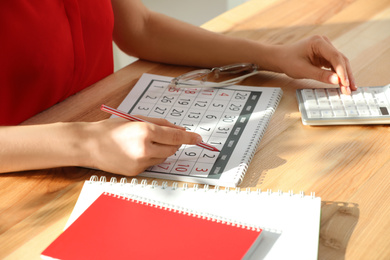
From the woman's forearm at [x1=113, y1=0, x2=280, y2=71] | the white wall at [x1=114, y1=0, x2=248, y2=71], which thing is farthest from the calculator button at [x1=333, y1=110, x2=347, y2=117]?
the white wall at [x1=114, y1=0, x2=248, y2=71]

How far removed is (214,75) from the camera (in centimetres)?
Answer: 121

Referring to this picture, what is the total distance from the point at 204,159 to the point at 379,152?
299 millimetres

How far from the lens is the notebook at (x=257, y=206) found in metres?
→ 0.71

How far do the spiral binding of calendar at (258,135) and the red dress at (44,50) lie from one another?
16.8 inches

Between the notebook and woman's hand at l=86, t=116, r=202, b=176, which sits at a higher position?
woman's hand at l=86, t=116, r=202, b=176

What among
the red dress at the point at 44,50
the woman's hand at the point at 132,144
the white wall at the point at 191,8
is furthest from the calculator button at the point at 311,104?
the white wall at the point at 191,8

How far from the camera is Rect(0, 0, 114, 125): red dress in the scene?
1.03 meters

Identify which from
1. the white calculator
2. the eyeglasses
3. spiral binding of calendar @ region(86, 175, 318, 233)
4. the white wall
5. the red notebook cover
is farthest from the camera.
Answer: the white wall

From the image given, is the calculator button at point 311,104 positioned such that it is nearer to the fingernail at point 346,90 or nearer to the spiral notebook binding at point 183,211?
the fingernail at point 346,90

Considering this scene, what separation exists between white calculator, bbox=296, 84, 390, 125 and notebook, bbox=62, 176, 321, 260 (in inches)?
9.4

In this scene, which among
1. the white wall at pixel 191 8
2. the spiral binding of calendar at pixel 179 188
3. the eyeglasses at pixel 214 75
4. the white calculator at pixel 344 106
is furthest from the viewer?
the white wall at pixel 191 8

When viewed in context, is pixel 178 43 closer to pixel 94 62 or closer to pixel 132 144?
pixel 94 62

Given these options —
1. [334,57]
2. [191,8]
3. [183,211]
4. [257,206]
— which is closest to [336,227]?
[257,206]

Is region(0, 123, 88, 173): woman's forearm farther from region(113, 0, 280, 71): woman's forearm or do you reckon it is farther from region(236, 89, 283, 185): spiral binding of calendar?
region(113, 0, 280, 71): woman's forearm
